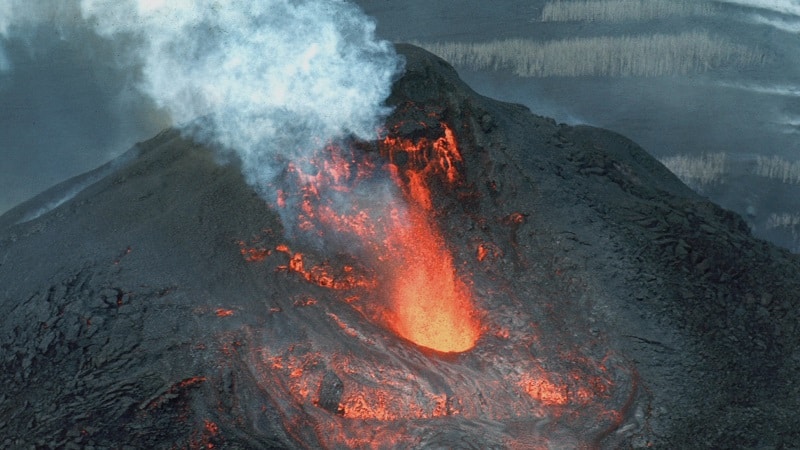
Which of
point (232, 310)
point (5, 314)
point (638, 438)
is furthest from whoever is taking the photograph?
point (5, 314)

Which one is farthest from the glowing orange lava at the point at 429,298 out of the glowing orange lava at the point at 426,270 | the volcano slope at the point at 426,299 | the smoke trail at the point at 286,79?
the smoke trail at the point at 286,79

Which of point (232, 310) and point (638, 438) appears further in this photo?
point (232, 310)

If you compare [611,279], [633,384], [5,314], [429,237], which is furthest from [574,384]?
[5,314]

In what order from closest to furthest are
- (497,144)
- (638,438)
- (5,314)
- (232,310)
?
(638,438) → (232,310) → (5,314) → (497,144)

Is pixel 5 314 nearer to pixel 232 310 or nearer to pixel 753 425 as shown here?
pixel 232 310

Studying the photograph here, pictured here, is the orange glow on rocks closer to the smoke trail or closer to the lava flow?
the lava flow

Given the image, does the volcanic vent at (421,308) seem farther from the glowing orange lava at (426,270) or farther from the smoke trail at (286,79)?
the smoke trail at (286,79)
